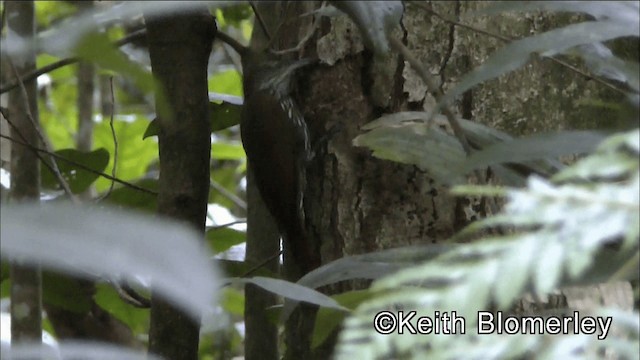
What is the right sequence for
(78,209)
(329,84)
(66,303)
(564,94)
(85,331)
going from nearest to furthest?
1. (78,209)
2. (564,94)
3. (329,84)
4. (66,303)
5. (85,331)

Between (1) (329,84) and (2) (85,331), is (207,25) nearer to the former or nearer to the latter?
(1) (329,84)

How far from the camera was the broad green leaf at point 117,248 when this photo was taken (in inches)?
13.2

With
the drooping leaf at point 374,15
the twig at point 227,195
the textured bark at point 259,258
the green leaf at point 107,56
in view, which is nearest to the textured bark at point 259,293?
the textured bark at point 259,258

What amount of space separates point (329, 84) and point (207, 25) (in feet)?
1.04

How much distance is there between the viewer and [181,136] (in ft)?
3.58

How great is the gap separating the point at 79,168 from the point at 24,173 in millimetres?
140

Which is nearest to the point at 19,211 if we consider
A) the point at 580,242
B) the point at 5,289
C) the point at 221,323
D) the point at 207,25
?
the point at 580,242

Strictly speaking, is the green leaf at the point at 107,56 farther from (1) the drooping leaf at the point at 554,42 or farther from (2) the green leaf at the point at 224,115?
(2) the green leaf at the point at 224,115

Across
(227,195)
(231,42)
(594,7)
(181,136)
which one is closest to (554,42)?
(594,7)

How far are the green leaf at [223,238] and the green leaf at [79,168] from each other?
24 cm

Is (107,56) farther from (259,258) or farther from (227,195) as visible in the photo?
(227,195)

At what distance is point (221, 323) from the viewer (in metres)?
2.32

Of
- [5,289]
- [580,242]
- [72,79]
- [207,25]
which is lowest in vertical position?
[580,242]

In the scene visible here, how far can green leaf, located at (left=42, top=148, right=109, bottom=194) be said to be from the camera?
5.32ft
